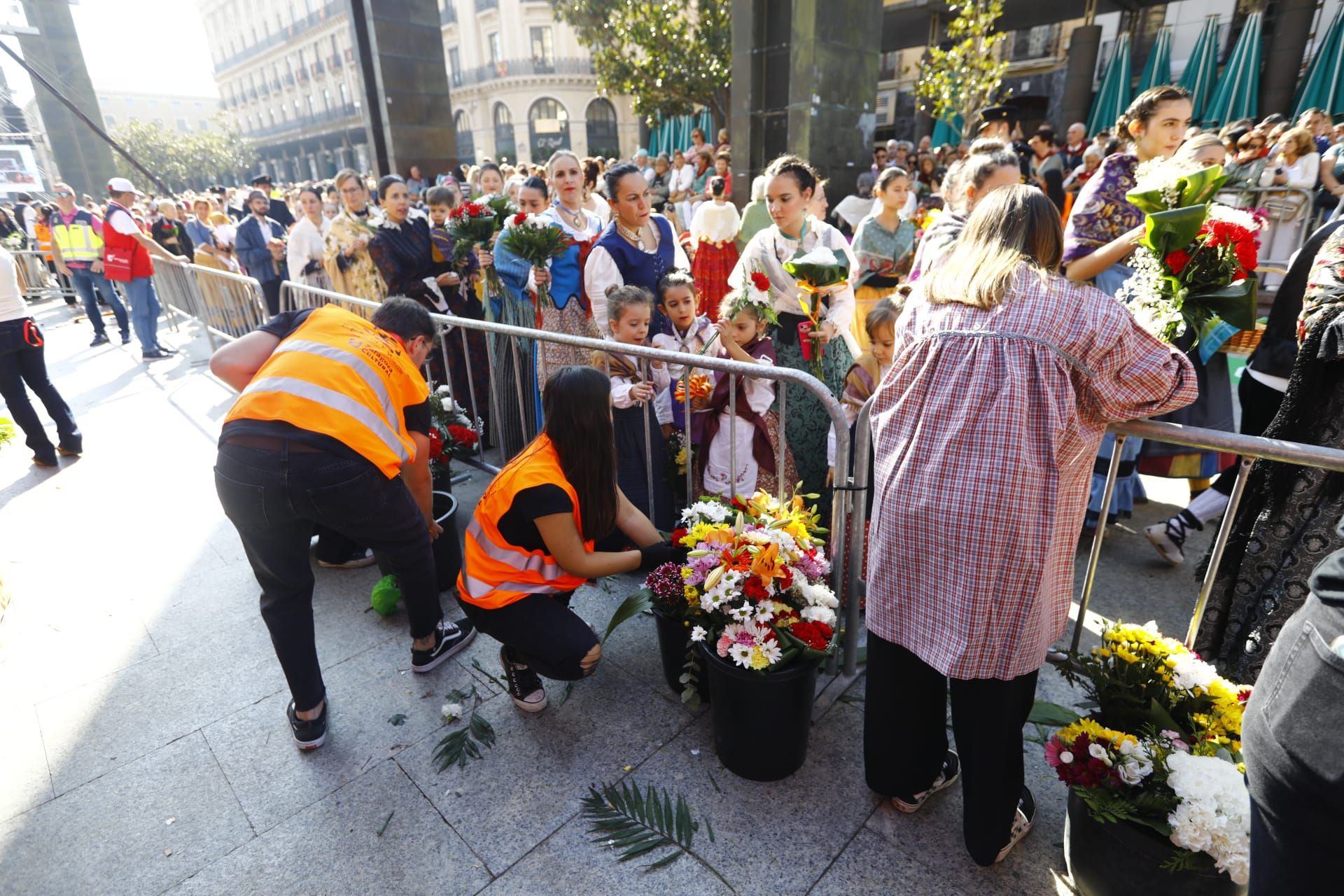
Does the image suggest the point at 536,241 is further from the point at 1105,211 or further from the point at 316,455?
the point at 1105,211

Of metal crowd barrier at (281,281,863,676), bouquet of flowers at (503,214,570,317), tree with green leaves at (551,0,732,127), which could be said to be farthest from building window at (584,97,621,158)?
metal crowd barrier at (281,281,863,676)

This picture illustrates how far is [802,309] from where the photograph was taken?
3686 mm

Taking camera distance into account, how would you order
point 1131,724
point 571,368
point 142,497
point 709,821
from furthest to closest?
point 142,497, point 571,368, point 709,821, point 1131,724

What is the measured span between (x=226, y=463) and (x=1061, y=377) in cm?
247

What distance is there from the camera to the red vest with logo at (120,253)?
8.00 m

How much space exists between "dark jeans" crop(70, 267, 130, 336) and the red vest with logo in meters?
1.02

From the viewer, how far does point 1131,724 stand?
1.91m

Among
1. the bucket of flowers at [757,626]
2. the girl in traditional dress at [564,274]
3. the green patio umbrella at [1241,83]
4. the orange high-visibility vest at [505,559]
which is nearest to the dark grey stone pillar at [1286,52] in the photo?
the green patio umbrella at [1241,83]

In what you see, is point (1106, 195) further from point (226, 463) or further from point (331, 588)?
point (331, 588)

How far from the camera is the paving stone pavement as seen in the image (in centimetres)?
205

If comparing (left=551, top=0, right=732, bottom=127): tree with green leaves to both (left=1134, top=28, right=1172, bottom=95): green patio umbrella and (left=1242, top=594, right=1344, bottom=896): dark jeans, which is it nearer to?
(left=1134, top=28, right=1172, bottom=95): green patio umbrella

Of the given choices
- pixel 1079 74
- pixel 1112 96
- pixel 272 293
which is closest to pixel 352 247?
pixel 272 293

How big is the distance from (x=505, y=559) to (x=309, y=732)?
935 mm

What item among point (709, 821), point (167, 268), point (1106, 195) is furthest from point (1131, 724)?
point (167, 268)
